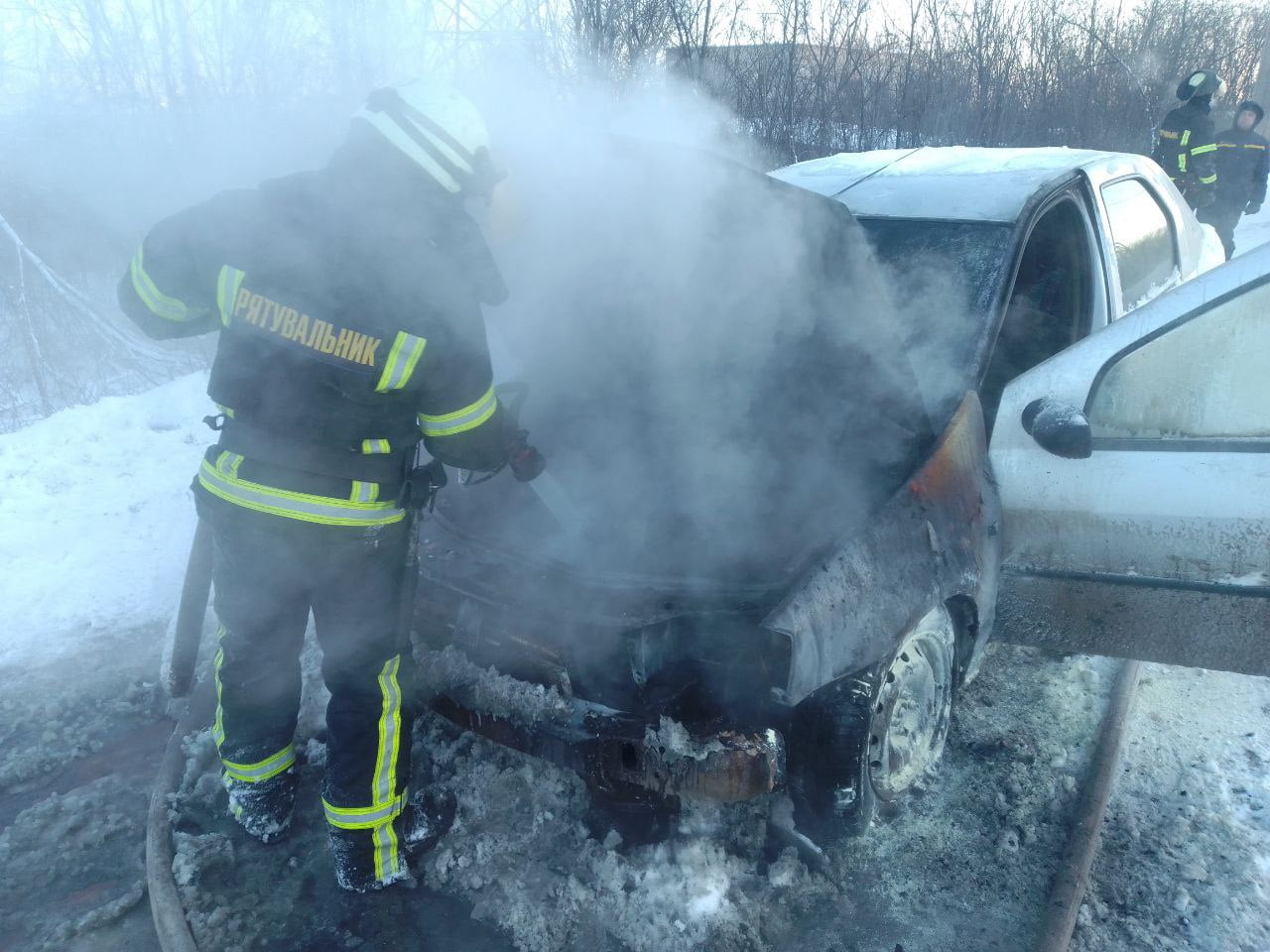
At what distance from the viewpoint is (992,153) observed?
3586mm

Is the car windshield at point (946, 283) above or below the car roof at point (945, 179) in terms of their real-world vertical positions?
below

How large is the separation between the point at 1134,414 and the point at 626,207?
1677 mm

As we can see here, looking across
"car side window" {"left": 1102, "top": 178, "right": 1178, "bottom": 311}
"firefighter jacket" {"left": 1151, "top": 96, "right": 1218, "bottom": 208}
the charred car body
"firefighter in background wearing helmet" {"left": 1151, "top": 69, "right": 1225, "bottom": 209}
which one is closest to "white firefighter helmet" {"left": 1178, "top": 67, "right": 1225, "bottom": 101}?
"firefighter in background wearing helmet" {"left": 1151, "top": 69, "right": 1225, "bottom": 209}

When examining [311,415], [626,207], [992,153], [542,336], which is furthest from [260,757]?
[992,153]

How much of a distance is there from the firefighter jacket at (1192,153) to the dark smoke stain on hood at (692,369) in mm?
7135

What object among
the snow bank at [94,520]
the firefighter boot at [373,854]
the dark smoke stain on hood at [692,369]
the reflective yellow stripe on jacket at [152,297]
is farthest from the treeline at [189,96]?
the firefighter boot at [373,854]

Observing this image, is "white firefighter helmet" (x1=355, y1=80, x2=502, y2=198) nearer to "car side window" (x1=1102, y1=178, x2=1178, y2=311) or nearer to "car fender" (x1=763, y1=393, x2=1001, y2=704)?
"car fender" (x1=763, y1=393, x2=1001, y2=704)

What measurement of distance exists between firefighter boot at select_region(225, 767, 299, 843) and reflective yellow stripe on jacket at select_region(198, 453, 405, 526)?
0.87 metres

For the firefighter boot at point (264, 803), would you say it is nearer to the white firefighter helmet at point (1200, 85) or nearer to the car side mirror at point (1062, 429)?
the car side mirror at point (1062, 429)

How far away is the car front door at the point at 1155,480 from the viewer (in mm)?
2191

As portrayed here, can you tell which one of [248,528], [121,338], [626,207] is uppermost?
[626,207]

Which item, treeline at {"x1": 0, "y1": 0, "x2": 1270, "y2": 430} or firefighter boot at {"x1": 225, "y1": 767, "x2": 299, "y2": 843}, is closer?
firefighter boot at {"x1": 225, "y1": 767, "x2": 299, "y2": 843}

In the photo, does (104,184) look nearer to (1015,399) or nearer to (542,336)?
(542,336)

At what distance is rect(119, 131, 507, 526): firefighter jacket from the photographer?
2.11m
